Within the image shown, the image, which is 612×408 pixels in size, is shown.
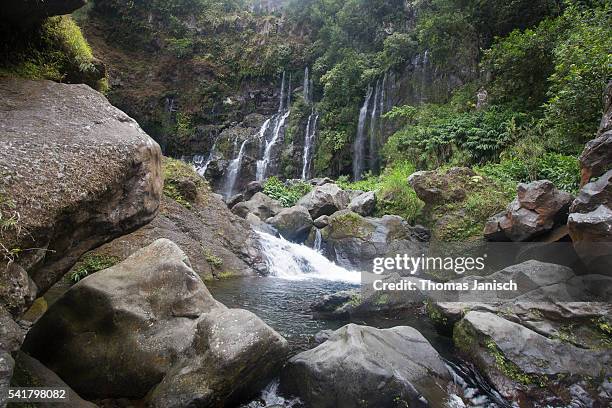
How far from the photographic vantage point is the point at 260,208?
49.8 feet

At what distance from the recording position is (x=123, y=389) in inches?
150

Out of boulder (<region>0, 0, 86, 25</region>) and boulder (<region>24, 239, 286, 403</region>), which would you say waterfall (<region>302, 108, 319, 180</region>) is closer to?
boulder (<region>24, 239, 286, 403</region>)

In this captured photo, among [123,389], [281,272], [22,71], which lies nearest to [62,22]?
[22,71]

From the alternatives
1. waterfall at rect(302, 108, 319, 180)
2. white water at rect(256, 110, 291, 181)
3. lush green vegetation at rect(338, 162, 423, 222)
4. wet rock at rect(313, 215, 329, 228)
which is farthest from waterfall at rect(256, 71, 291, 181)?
lush green vegetation at rect(338, 162, 423, 222)

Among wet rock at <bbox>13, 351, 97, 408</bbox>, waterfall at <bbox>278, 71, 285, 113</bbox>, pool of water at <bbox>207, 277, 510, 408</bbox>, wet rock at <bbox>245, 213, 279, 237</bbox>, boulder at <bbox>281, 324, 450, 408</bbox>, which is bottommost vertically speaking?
pool of water at <bbox>207, 277, 510, 408</bbox>

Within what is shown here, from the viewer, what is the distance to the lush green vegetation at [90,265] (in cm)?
786

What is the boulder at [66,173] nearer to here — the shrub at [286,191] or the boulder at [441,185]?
the boulder at [441,185]

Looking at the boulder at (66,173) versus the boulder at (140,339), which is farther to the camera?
the boulder at (140,339)

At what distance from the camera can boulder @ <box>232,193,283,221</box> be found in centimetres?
1481

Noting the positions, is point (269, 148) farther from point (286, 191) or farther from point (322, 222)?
point (322, 222)

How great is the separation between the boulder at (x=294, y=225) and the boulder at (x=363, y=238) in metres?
0.83

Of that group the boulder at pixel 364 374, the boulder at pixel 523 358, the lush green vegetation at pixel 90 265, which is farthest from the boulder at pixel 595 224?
the lush green vegetation at pixel 90 265

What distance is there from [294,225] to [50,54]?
9.06 m

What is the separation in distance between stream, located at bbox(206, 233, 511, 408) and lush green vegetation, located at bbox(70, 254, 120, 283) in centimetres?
214
